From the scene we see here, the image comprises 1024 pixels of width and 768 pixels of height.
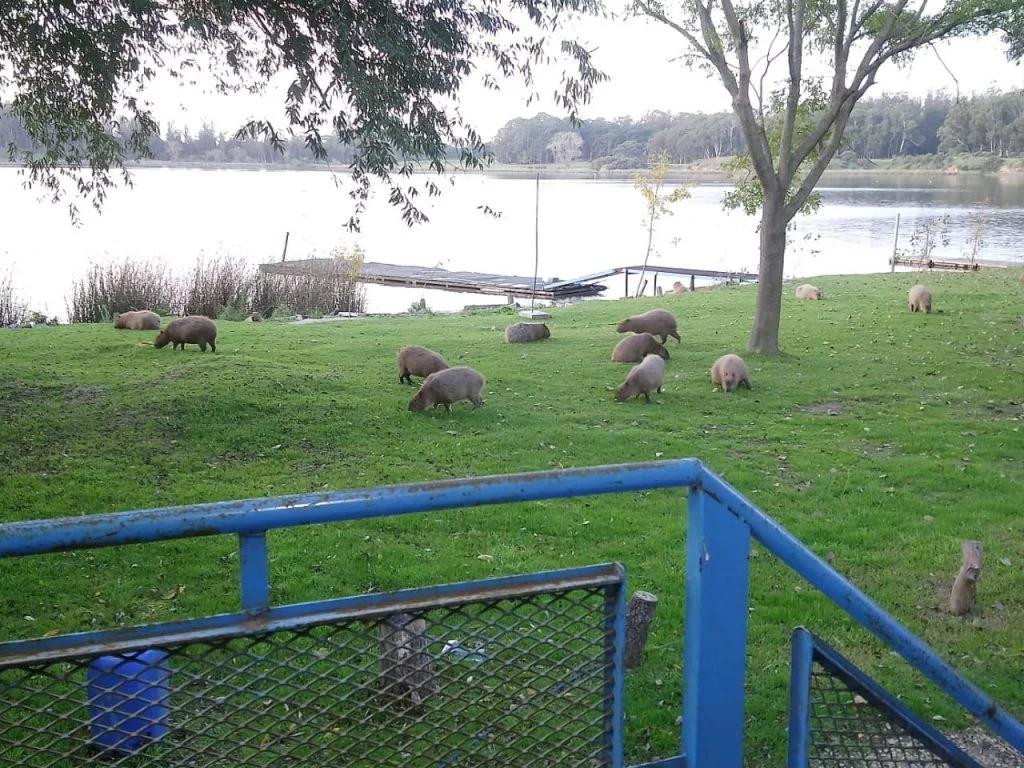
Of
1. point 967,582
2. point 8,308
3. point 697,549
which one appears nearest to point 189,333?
point 8,308

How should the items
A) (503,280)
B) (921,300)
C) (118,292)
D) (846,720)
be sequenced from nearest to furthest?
(846,720) → (921,300) → (118,292) → (503,280)

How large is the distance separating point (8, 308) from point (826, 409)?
62.8 ft

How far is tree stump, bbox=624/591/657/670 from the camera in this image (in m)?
4.97

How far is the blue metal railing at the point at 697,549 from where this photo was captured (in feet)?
6.37

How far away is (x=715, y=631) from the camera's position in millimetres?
2281

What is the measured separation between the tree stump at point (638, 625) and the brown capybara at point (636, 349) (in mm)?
9423

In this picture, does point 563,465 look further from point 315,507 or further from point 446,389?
point 315,507

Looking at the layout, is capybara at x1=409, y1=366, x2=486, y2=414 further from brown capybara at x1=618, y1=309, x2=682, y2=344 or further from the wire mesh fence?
the wire mesh fence

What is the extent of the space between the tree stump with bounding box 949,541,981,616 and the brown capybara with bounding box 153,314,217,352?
39.6 ft

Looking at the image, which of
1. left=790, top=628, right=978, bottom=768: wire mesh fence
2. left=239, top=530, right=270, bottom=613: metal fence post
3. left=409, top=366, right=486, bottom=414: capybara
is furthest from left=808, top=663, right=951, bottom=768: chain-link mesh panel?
left=409, top=366, right=486, bottom=414: capybara

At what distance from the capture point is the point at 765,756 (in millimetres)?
4352

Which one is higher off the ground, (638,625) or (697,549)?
(697,549)

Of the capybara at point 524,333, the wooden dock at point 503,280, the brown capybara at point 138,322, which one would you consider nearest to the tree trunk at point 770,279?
the capybara at point 524,333

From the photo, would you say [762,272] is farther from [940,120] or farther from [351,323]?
[940,120]
